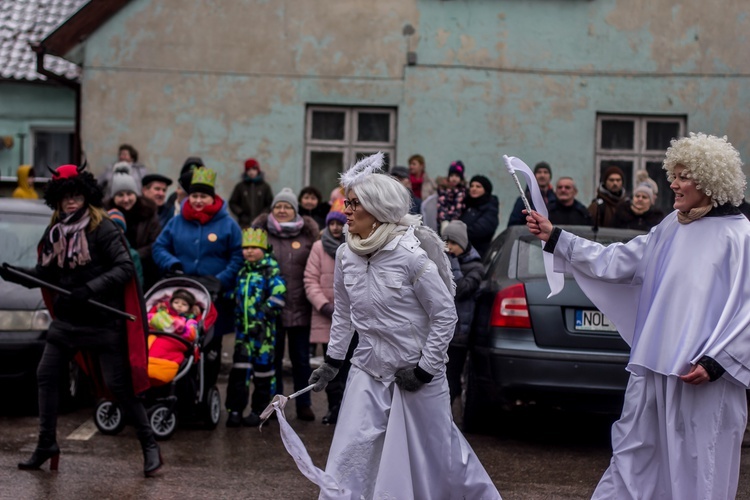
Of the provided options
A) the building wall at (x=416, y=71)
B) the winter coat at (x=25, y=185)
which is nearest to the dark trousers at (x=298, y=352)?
the building wall at (x=416, y=71)

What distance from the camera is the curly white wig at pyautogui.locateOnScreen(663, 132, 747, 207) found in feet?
18.6

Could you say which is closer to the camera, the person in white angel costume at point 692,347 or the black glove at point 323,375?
the person in white angel costume at point 692,347

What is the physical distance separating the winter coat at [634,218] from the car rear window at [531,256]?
11.7ft

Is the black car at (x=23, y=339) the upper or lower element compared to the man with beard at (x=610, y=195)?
lower

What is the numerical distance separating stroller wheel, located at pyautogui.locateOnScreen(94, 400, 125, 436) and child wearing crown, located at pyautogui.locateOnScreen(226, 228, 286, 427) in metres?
0.93

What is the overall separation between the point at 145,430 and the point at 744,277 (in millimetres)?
3927

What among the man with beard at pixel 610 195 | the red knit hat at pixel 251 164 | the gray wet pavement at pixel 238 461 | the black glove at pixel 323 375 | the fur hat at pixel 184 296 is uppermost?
the red knit hat at pixel 251 164

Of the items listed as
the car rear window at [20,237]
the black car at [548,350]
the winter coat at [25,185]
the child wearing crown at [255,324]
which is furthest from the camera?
the winter coat at [25,185]

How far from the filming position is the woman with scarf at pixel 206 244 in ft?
33.0

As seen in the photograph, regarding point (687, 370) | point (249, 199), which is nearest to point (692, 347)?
point (687, 370)

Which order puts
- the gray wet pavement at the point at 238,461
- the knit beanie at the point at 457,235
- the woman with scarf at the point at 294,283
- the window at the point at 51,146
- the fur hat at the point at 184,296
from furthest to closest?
the window at the point at 51,146, the woman with scarf at the point at 294,283, the knit beanie at the point at 457,235, the fur hat at the point at 184,296, the gray wet pavement at the point at 238,461

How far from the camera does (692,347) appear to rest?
5.57 meters

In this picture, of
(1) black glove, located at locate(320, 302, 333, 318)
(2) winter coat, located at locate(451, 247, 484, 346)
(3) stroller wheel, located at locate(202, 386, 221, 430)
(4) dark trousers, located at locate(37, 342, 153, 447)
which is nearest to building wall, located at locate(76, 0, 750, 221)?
(1) black glove, located at locate(320, 302, 333, 318)

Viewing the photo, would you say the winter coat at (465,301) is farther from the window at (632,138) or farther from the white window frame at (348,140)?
the window at (632,138)
